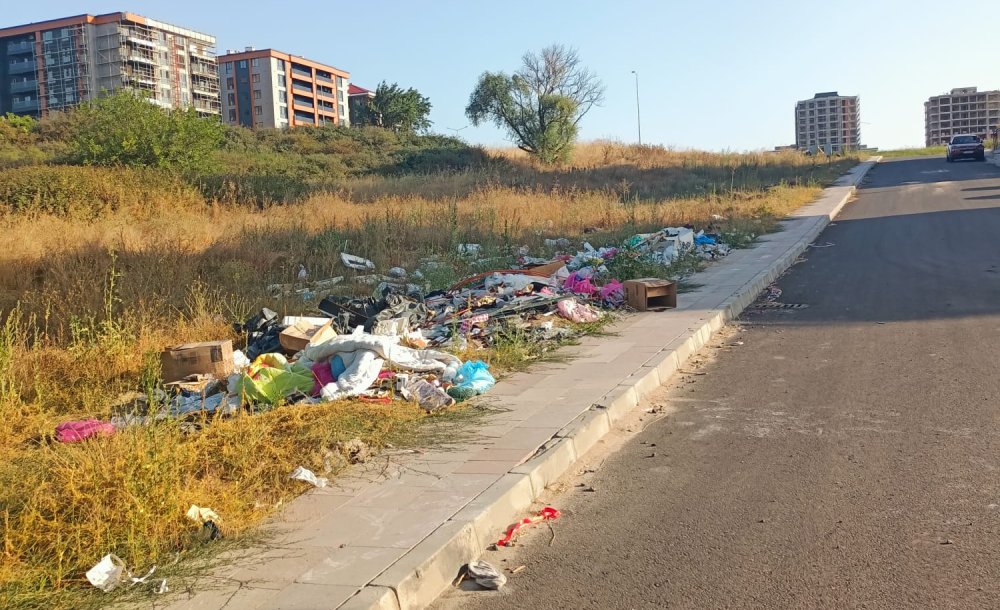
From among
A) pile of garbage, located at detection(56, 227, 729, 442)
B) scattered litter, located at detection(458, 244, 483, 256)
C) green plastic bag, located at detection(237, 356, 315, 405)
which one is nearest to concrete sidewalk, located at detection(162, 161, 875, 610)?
pile of garbage, located at detection(56, 227, 729, 442)

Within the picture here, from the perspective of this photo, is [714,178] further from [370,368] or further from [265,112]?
[265,112]

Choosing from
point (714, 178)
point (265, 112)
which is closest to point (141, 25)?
point (265, 112)

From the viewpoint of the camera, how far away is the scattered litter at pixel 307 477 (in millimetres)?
4918

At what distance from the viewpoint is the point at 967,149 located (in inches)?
1986

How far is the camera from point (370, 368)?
23.1 feet

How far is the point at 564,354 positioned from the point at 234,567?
5.17 meters

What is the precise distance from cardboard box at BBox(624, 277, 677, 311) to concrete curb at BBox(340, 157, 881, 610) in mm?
2378

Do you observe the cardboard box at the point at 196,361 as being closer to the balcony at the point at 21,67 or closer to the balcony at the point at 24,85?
the balcony at the point at 24,85

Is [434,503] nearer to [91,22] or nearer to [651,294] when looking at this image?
[651,294]

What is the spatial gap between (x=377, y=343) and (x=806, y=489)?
3.91 meters

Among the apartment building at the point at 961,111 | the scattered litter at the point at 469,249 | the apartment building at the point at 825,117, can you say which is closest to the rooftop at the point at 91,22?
the scattered litter at the point at 469,249

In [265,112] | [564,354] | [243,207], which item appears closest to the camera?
[564,354]

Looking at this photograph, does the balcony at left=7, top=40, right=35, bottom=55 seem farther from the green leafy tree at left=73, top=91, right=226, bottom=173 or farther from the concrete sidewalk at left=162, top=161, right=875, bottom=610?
the concrete sidewalk at left=162, top=161, right=875, bottom=610

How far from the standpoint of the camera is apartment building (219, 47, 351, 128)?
114m
